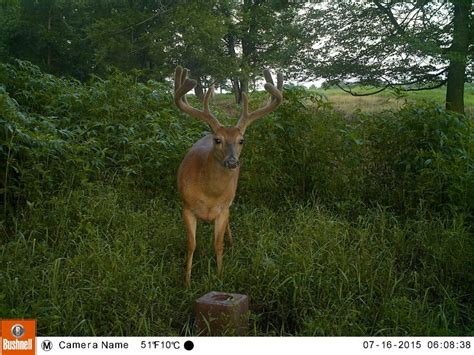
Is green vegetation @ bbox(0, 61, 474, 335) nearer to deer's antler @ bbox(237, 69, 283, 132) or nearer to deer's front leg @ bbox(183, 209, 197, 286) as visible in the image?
deer's front leg @ bbox(183, 209, 197, 286)

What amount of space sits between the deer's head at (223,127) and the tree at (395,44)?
580 centimetres

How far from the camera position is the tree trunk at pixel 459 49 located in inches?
357

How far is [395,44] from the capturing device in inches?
387

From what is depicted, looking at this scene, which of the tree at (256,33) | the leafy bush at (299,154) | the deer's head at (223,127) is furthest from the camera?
the tree at (256,33)

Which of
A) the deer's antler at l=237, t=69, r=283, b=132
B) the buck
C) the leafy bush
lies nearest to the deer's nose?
the buck

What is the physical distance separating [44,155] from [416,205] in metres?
3.33

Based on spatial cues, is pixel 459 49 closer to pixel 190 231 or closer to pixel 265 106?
pixel 265 106

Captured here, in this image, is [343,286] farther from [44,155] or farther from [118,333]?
[44,155]

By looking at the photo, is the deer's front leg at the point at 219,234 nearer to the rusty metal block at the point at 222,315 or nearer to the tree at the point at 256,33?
the rusty metal block at the point at 222,315

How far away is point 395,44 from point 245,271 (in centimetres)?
767

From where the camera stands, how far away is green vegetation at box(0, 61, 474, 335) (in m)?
2.99
